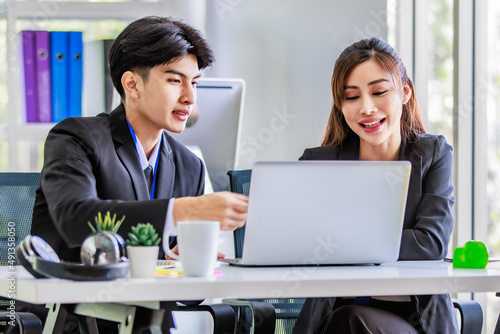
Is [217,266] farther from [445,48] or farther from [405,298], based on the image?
[445,48]

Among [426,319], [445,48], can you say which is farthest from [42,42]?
[426,319]

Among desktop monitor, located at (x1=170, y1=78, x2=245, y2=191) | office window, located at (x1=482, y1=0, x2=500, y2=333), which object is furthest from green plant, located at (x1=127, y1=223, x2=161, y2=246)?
office window, located at (x1=482, y1=0, x2=500, y2=333)

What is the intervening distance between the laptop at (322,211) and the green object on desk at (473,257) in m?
0.16

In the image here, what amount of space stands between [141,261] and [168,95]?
27.6 inches

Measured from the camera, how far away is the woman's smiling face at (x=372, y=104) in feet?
6.16

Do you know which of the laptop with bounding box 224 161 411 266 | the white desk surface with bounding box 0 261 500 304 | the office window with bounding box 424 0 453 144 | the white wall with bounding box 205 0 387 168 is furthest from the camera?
the white wall with bounding box 205 0 387 168

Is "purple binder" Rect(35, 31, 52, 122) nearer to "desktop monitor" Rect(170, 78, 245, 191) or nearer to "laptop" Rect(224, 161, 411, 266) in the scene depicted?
"desktop monitor" Rect(170, 78, 245, 191)

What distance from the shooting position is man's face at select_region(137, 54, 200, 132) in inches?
70.1

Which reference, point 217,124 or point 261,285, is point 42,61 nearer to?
point 217,124

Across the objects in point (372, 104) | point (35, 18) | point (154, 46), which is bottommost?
point (372, 104)

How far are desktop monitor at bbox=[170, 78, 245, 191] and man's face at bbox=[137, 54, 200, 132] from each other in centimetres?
102

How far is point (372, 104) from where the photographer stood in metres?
1.87

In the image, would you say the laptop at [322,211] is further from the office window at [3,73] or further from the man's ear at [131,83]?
the office window at [3,73]

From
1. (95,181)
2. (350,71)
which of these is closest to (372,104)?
(350,71)
